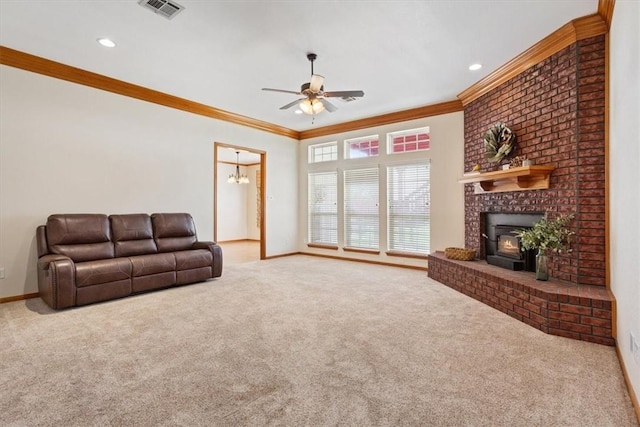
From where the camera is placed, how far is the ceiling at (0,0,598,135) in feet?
9.53

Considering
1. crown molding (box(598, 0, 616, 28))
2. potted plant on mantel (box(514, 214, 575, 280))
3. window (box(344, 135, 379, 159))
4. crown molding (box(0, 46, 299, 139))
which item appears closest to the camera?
crown molding (box(598, 0, 616, 28))

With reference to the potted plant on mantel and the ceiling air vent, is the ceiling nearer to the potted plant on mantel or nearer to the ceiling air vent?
the ceiling air vent

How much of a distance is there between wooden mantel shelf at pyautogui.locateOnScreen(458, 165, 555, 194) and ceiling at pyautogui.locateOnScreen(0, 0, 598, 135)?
142 cm

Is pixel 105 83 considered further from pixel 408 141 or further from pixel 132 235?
pixel 408 141

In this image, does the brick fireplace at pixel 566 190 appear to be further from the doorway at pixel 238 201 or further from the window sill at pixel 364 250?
the doorway at pixel 238 201

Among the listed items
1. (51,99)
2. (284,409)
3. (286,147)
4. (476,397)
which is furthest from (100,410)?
(286,147)

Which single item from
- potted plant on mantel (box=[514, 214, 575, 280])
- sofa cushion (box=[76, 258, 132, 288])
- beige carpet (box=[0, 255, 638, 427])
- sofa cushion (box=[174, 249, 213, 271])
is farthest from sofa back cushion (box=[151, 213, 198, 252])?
potted plant on mantel (box=[514, 214, 575, 280])

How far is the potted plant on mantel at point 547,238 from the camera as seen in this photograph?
10.5 feet

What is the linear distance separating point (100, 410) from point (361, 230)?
5415 millimetres

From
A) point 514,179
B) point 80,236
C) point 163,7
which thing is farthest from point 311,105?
point 80,236

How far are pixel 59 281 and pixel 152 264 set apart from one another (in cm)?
98

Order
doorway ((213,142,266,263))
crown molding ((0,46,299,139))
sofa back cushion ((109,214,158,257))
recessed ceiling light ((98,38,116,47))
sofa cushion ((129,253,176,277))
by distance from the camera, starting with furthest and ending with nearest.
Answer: doorway ((213,142,266,263)), sofa back cushion ((109,214,158,257)), sofa cushion ((129,253,176,277)), crown molding ((0,46,299,139)), recessed ceiling light ((98,38,116,47))

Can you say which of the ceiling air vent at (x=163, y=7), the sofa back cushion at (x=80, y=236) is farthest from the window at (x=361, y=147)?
the sofa back cushion at (x=80, y=236)

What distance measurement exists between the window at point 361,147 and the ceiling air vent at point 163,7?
173 inches
